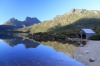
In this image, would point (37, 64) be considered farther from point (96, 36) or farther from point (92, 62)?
point (96, 36)

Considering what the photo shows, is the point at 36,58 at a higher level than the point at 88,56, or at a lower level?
lower

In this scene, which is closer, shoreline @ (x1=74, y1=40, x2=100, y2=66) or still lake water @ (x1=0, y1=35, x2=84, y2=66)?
shoreline @ (x1=74, y1=40, x2=100, y2=66)

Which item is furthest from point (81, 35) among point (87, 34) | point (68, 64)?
point (68, 64)

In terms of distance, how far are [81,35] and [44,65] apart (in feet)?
190

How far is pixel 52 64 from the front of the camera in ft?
95.1

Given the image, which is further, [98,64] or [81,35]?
→ [81,35]

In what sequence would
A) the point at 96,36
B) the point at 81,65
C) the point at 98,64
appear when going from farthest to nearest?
the point at 96,36 → the point at 81,65 → the point at 98,64

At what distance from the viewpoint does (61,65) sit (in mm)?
28297

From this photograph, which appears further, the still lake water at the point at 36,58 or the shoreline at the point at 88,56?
the still lake water at the point at 36,58

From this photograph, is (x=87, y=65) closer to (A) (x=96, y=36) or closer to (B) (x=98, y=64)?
(B) (x=98, y=64)

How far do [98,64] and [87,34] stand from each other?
55012mm

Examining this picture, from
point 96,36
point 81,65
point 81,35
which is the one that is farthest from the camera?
point 81,35

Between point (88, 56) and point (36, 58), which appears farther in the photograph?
point (36, 58)

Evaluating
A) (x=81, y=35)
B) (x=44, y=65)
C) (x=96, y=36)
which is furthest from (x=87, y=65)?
(x=81, y=35)
